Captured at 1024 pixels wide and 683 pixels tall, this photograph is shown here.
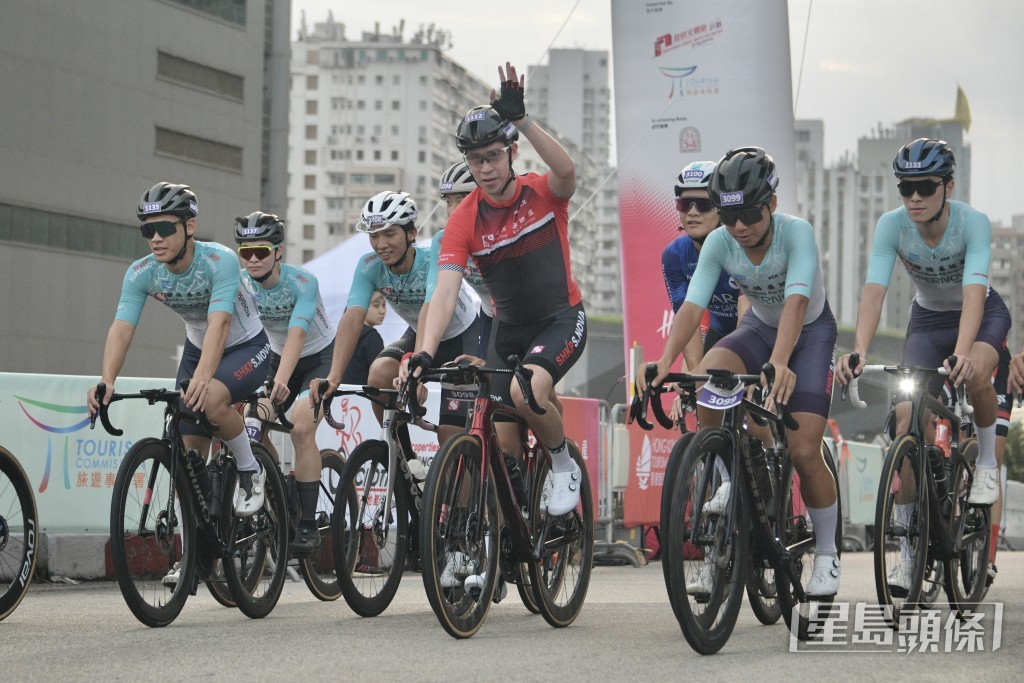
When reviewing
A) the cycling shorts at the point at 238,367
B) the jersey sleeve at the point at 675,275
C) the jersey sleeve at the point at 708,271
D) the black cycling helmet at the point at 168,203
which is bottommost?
the cycling shorts at the point at 238,367

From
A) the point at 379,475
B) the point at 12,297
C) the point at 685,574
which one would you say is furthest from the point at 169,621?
the point at 12,297

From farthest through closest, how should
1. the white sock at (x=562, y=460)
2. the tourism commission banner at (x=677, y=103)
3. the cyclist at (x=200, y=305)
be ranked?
the tourism commission banner at (x=677, y=103)
the cyclist at (x=200, y=305)
the white sock at (x=562, y=460)

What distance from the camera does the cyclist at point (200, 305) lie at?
7.83 metres

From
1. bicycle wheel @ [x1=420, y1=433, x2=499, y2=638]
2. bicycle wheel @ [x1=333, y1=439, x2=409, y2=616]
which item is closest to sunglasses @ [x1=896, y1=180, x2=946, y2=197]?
bicycle wheel @ [x1=420, y1=433, x2=499, y2=638]

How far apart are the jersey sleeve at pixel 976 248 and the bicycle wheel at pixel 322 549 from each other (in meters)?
3.65

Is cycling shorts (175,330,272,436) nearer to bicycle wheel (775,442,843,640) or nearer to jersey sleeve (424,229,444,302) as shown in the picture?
jersey sleeve (424,229,444,302)

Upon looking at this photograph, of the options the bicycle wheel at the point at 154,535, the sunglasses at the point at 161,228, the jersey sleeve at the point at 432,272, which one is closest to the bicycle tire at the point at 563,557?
the jersey sleeve at the point at 432,272

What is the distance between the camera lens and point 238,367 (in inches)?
320

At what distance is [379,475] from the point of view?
25.9 feet

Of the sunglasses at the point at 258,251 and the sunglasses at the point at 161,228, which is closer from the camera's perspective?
the sunglasses at the point at 161,228

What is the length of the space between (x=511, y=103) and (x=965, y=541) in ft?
10.8

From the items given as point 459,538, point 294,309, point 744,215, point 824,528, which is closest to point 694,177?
point 744,215

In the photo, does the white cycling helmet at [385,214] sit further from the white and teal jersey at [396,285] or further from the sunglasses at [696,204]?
the sunglasses at [696,204]

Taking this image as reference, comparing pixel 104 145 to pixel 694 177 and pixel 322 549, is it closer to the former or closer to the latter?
pixel 322 549
